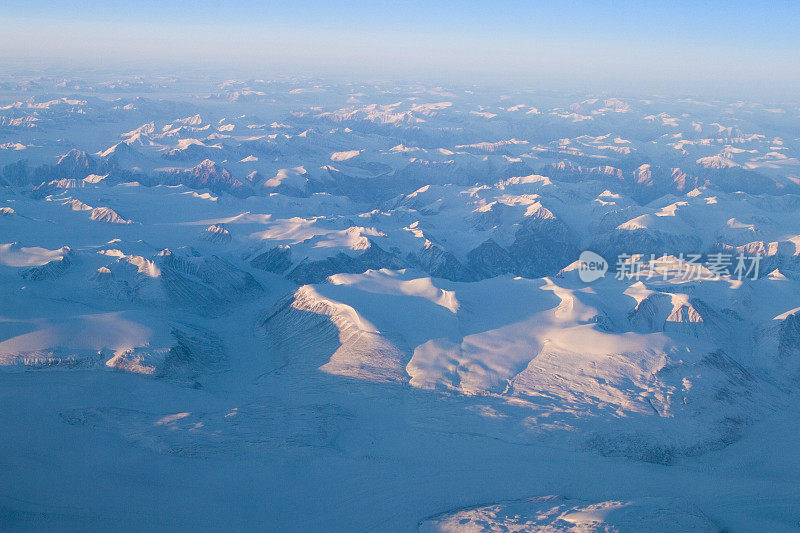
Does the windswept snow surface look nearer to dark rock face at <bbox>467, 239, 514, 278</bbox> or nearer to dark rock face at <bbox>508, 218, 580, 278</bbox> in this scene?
dark rock face at <bbox>467, 239, 514, 278</bbox>

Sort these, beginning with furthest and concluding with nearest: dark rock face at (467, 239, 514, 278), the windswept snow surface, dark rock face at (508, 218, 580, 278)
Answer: dark rock face at (508, 218, 580, 278) → dark rock face at (467, 239, 514, 278) → the windswept snow surface

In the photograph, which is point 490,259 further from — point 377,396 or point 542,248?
point 377,396

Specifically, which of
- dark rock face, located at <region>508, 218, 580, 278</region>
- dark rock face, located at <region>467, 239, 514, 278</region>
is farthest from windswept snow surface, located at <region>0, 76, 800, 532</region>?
dark rock face, located at <region>508, 218, 580, 278</region>

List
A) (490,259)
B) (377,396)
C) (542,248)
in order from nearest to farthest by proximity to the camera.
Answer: (377,396)
(490,259)
(542,248)

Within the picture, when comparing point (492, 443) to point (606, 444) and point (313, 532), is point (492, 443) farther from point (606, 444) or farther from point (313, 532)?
point (313, 532)

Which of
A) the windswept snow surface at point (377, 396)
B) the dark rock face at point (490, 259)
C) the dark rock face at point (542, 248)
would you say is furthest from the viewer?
the dark rock face at point (542, 248)

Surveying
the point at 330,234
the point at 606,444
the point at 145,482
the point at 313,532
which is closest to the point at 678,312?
the point at 606,444

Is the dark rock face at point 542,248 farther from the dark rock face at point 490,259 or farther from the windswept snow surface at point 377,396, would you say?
the windswept snow surface at point 377,396

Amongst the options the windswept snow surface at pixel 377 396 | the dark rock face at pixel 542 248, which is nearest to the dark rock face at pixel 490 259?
the dark rock face at pixel 542 248

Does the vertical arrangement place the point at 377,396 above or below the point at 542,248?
above

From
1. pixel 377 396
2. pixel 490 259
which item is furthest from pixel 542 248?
pixel 377 396

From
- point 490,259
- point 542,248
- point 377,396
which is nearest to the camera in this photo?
point 377,396
